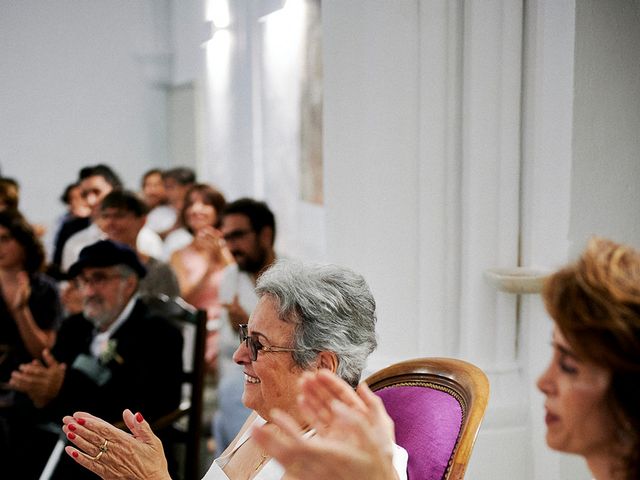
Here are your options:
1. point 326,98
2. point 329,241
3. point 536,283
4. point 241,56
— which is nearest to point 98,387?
point 329,241

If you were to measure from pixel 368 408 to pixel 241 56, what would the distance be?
17.5 feet

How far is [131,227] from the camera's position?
4.65 metres

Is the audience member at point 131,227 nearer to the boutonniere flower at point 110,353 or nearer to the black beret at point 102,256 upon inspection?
the black beret at point 102,256

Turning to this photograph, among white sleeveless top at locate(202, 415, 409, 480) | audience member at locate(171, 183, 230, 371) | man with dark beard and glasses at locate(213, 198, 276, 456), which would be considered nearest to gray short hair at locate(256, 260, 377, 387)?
white sleeveless top at locate(202, 415, 409, 480)

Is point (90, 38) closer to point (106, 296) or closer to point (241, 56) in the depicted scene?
point (241, 56)

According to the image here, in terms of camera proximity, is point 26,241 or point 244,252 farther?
point 26,241

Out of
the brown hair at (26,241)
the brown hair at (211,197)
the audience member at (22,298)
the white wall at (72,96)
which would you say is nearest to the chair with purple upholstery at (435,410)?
the audience member at (22,298)

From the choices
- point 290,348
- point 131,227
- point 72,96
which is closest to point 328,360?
point 290,348

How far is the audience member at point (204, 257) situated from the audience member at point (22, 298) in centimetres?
92

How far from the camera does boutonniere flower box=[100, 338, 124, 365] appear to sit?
10.8 feet

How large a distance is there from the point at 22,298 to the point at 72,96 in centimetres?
475

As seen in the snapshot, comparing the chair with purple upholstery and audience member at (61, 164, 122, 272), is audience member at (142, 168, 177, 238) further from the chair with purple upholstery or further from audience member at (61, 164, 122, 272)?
the chair with purple upholstery

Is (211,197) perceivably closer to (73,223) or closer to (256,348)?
(73,223)

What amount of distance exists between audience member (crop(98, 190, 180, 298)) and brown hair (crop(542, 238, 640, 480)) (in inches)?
141
